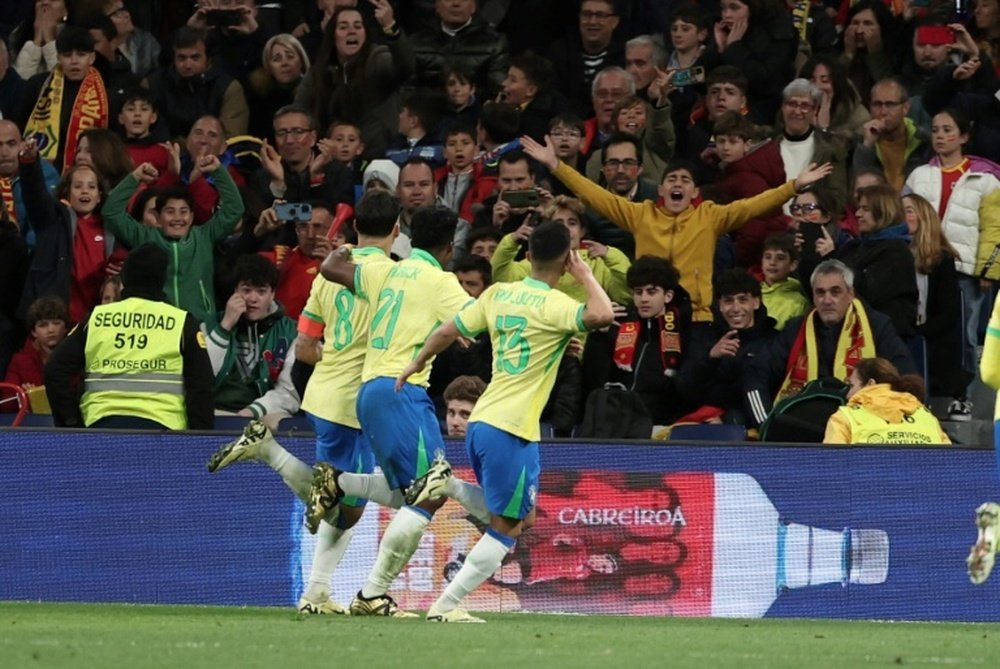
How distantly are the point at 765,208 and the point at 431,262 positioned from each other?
436cm

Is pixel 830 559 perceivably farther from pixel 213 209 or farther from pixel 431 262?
pixel 213 209

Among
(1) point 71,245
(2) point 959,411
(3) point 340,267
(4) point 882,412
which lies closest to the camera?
(3) point 340,267

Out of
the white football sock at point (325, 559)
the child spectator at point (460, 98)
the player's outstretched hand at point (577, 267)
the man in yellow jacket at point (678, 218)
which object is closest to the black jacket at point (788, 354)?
the man in yellow jacket at point (678, 218)

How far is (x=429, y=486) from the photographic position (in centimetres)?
1116

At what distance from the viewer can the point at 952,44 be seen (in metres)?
17.3

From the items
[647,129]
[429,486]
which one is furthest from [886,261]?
[429,486]

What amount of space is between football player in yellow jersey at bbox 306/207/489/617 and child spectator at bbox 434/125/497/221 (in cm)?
484

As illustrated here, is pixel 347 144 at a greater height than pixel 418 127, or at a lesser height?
lesser

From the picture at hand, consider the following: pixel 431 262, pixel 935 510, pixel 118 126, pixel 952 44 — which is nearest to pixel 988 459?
pixel 935 510

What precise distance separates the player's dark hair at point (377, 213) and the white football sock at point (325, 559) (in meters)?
1.67

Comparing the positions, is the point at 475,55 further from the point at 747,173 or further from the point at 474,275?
the point at 474,275

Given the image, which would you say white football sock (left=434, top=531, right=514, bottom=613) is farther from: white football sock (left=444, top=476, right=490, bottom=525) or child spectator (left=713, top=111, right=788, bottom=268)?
child spectator (left=713, top=111, right=788, bottom=268)

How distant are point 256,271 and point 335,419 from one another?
353 centimetres

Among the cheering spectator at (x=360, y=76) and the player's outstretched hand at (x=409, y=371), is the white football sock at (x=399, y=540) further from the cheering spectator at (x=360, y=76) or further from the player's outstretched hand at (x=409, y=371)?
the cheering spectator at (x=360, y=76)
